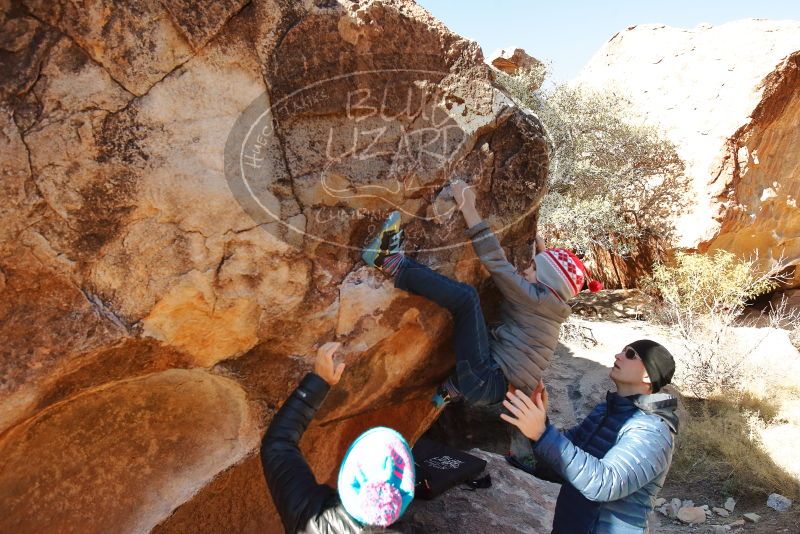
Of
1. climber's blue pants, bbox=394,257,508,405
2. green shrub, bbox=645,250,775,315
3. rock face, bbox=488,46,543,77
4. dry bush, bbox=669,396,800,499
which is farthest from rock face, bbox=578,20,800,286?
climber's blue pants, bbox=394,257,508,405

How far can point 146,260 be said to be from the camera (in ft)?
6.50

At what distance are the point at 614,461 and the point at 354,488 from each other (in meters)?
0.87

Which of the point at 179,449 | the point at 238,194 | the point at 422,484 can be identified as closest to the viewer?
the point at 238,194

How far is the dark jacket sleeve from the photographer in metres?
1.60

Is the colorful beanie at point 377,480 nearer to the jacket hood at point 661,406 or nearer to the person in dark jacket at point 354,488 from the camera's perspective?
the person in dark jacket at point 354,488

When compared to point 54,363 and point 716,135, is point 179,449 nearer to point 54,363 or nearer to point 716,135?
point 54,363

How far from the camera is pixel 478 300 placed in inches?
101

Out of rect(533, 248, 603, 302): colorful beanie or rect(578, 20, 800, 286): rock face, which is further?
rect(578, 20, 800, 286): rock face

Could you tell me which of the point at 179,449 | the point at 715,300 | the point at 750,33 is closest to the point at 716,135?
the point at 750,33

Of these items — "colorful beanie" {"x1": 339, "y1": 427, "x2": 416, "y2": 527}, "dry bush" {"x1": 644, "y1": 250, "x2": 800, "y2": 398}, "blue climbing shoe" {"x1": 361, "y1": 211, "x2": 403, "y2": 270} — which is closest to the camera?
"colorful beanie" {"x1": 339, "y1": 427, "x2": 416, "y2": 527}

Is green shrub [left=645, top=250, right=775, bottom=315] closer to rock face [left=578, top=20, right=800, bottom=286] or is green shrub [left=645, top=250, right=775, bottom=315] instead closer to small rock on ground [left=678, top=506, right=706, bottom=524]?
rock face [left=578, top=20, right=800, bottom=286]

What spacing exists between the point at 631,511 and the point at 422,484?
1570mm

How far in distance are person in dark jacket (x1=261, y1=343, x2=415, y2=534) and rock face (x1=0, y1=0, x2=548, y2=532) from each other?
0.69 m

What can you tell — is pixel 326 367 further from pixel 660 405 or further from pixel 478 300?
pixel 660 405
